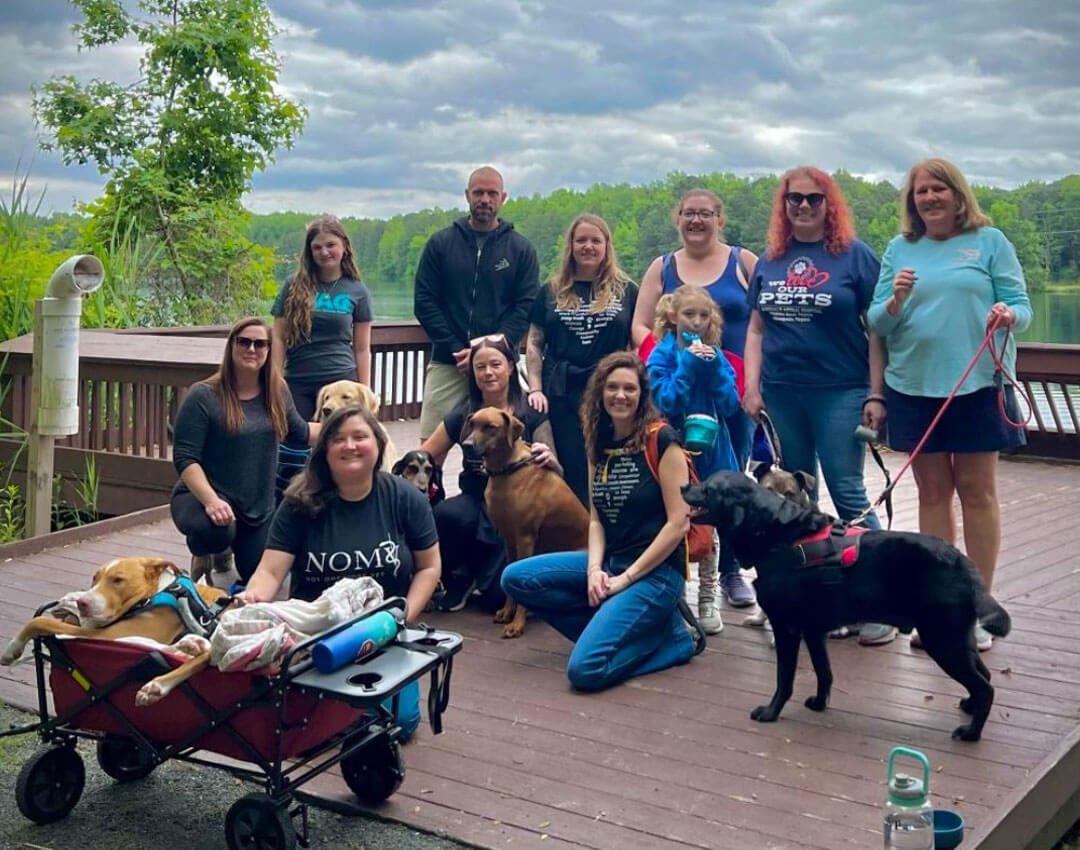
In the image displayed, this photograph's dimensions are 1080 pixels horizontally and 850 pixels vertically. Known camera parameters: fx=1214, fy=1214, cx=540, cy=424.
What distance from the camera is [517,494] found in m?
4.52

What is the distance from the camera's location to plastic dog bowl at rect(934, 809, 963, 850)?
2.71 meters

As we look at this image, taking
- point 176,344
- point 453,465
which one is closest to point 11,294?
point 176,344

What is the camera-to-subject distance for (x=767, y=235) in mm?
4492

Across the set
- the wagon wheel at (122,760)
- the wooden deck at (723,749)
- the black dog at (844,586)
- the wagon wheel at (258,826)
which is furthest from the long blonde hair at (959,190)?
the wagon wheel at (122,760)

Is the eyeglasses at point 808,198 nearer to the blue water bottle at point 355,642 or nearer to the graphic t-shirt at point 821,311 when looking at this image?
the graphic t-shirt at point 821,311

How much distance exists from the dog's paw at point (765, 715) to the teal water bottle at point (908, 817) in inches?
40.2

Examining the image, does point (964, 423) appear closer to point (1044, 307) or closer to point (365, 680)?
Answer: point (1044, 307)

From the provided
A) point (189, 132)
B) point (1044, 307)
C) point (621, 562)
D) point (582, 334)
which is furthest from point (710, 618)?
point (189, 132)

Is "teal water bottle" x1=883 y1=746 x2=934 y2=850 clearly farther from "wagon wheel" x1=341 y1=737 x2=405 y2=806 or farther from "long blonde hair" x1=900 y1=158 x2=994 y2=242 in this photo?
"long blonde hair" x1=900 y1=158 x2=994 y2=242

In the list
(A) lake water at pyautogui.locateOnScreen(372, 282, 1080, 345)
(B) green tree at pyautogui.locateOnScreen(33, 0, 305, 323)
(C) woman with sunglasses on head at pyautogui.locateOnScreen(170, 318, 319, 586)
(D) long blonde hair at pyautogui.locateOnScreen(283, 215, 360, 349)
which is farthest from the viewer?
(B) green tree at pyautogui.locateOnScreen(33, 0, 305, 323)

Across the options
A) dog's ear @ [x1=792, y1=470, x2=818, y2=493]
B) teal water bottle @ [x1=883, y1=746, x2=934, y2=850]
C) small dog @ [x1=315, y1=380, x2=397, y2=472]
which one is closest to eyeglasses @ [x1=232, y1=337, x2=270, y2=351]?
small dog @ [x1=315, y1=380, x2=397, y2=472]

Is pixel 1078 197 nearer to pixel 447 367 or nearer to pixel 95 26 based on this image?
pixel 447 367

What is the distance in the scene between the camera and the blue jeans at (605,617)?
12.8 ft

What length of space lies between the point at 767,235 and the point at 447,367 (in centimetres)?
165
